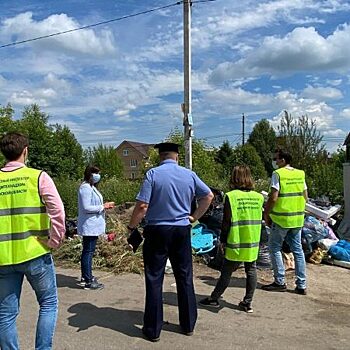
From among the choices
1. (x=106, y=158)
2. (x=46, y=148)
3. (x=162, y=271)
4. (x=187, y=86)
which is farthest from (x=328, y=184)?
(x=106, y=158)

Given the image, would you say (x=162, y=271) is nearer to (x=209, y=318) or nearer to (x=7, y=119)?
(x=209, y=318)

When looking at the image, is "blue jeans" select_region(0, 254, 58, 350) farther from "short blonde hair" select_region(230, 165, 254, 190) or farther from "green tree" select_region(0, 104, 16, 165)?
"green tree" select_region(0, 104, 16, 165)

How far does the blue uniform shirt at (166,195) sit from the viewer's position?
4.92 m

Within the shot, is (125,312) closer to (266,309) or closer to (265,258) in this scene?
(266,309)

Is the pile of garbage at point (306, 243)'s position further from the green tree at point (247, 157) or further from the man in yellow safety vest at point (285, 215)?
the green tree at point (247, 157)

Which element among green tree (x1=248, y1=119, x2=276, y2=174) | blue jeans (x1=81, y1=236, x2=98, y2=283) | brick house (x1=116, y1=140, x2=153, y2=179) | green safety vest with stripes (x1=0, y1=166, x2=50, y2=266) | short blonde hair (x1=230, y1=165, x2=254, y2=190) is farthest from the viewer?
brick house (x1=116, y1=140, x2=153, y2=179)

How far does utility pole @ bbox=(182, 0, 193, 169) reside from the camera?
8438mm

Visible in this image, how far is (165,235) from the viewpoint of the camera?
493 cm

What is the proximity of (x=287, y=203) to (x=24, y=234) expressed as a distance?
3.86m

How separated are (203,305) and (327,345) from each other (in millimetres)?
1662

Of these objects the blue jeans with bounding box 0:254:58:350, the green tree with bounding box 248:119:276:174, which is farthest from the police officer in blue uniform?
the green tree with bounding box 248:119:276:174

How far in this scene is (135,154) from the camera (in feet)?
332

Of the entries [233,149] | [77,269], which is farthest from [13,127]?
[77,269]

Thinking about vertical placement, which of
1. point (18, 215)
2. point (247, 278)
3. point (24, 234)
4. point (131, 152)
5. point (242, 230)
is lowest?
point (247, 278)
